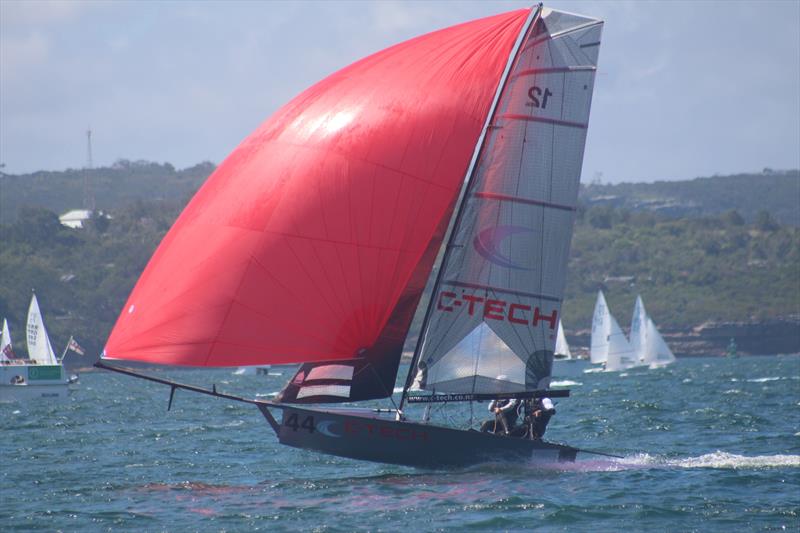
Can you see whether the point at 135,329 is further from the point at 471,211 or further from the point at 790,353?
the point at 790,353

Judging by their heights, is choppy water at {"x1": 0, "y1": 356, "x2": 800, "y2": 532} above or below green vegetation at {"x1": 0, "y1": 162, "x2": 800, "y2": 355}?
below

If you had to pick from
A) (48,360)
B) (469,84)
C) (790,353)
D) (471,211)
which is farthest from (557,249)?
(790,353)

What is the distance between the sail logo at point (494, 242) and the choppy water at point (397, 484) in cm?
259

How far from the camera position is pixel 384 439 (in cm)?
1602

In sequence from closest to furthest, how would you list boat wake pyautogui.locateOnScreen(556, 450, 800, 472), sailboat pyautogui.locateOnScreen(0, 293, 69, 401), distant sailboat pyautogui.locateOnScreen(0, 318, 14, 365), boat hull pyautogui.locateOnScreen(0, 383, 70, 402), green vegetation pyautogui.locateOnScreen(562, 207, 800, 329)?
boat wake pyautogui.locateOnScreen(556, 450, 800, 472) → boat hull pyautogui.locateOnScreen(0, 383, 70, 402) → sailboat pyautogui.locateOnScreen(0, 293, 69, 401) → distant sailboat pyautogui.locateOnScreen(0, 318, 14, 365) → green vegetation pyautogui.locateOnScreen(562, 207, 800, 329)

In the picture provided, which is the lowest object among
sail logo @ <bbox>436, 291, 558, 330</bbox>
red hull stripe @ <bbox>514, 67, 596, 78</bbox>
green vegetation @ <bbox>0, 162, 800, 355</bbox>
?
sail logo @ <bbox>436, 291, 558, 330</bbox>

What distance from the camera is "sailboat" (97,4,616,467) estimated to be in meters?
15.6

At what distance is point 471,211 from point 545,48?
2.32m

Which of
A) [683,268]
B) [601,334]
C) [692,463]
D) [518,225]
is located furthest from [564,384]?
[683,268]

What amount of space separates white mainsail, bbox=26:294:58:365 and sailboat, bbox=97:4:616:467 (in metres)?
28.5

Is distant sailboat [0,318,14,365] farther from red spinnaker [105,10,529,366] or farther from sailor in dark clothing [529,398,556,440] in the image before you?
sailor in dark clothing [529,398,556,440]

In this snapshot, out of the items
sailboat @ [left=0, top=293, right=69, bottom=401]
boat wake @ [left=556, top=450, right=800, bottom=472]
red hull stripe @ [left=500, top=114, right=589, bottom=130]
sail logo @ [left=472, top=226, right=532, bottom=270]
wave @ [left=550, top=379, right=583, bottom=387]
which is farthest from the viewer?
wave @ [left=550, top=379, right=583, bottom=387]

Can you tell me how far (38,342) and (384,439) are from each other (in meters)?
30.2

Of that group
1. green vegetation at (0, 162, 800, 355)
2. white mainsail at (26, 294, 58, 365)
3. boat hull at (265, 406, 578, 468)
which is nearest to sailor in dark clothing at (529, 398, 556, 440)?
boat hull at (265, 406, 578, 468)
